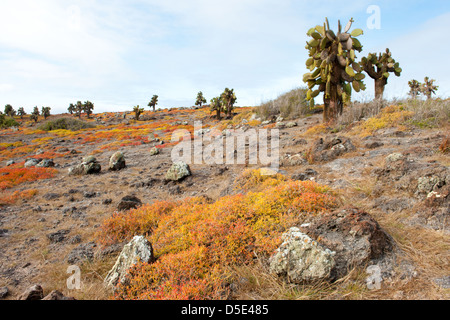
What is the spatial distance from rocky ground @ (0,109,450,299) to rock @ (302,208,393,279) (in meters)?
0.09

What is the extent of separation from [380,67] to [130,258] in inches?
784

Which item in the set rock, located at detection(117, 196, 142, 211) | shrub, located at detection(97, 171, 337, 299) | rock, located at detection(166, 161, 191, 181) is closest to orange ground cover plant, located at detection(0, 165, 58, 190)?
rock, located at detection(166, 161, 191, 181)

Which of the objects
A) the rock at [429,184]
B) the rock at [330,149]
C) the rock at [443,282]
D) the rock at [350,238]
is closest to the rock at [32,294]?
the rock at [350,238]

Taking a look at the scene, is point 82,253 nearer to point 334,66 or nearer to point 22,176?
point 22,176

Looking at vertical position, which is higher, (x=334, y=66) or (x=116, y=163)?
(x=334, y=66)

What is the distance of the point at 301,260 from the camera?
10.5 feet

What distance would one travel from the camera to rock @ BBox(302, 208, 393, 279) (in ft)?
10.6

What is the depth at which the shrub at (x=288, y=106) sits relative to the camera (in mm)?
21484

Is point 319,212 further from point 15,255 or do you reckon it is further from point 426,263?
point 15,255

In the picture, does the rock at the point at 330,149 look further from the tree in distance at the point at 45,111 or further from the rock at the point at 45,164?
the tree in distance at the point at 45,111

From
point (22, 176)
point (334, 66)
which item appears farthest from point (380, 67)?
point (22, 176)
